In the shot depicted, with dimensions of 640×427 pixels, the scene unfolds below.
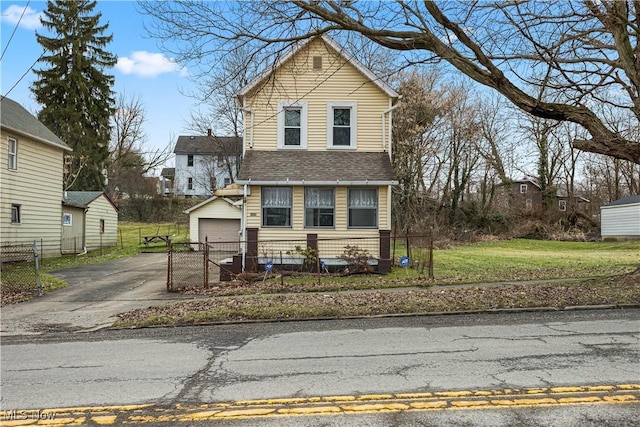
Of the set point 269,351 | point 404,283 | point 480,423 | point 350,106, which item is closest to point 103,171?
point 350,106

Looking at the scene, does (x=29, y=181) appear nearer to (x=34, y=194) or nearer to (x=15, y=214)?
(x=34, y=194)

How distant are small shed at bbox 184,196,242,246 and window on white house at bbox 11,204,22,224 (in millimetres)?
9253

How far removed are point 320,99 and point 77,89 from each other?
33.6m

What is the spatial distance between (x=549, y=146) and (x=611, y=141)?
35.5 meters

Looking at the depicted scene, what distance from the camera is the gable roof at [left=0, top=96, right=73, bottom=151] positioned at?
67.2 ft

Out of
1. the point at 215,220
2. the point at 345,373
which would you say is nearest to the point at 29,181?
the point at 215,220

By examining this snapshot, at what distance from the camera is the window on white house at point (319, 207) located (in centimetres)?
1642

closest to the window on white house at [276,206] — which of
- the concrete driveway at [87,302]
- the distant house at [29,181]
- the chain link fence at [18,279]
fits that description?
the concrete driveway at [87,302]

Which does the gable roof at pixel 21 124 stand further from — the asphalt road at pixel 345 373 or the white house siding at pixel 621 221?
the white house siding at pixel 621 221

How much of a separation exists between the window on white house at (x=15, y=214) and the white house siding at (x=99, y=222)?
7.12 m

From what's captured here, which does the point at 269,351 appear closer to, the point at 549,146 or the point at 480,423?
the point at 480,423

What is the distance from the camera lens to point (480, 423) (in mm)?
3912

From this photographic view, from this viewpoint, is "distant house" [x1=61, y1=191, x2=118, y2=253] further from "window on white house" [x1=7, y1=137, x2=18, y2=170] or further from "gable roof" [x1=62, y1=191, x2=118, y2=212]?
"window on white house" [x1=7, y1=137, x2=18, y2=170]

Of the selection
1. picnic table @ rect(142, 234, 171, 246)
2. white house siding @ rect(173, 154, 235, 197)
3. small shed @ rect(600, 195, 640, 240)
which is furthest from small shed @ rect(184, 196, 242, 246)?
small shed @ rect(600, 195, 640, 240)
